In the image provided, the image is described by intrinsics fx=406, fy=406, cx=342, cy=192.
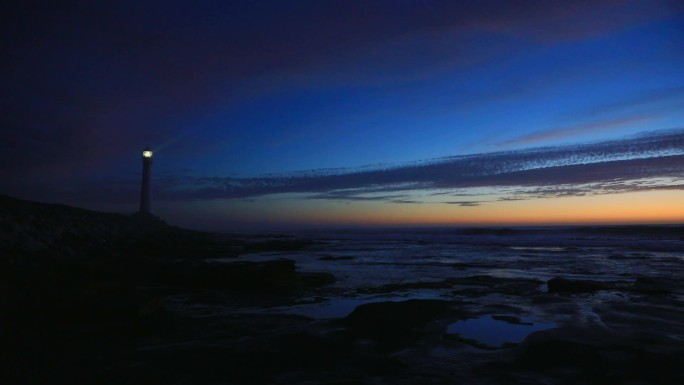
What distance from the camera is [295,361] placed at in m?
5.16

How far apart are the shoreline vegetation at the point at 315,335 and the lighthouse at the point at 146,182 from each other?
171ft

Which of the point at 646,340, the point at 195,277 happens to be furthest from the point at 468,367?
the point at 195,277

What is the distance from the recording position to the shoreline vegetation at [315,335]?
4691mm

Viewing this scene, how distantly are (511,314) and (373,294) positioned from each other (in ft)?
11.9

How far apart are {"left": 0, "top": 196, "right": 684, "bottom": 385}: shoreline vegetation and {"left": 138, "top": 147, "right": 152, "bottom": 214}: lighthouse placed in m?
52.2

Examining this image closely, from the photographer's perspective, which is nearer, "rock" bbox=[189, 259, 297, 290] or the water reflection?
the water reflection

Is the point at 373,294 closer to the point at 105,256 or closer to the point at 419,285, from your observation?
the point at 419,285

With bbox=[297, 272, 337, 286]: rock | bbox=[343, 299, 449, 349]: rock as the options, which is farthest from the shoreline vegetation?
bbox=[297, 272, 337, 286]: rock

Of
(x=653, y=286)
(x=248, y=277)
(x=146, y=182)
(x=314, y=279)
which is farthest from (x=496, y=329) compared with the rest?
(x=146, y=182)

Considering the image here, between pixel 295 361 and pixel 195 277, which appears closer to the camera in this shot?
pixel 295 361

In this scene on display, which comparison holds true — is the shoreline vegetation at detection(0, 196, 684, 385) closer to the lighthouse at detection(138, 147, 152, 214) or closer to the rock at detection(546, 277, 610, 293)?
the rock at detection(546, 277, 610, 293)

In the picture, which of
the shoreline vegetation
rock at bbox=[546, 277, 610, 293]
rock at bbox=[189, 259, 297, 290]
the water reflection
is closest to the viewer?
the shoreline vegetation

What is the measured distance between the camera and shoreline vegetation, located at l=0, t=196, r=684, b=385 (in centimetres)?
469

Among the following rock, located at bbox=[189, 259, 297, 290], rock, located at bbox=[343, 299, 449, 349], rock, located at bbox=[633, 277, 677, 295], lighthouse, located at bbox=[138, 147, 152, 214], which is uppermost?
lighthouse, located at bbox=[138, 147, 152, 214]
